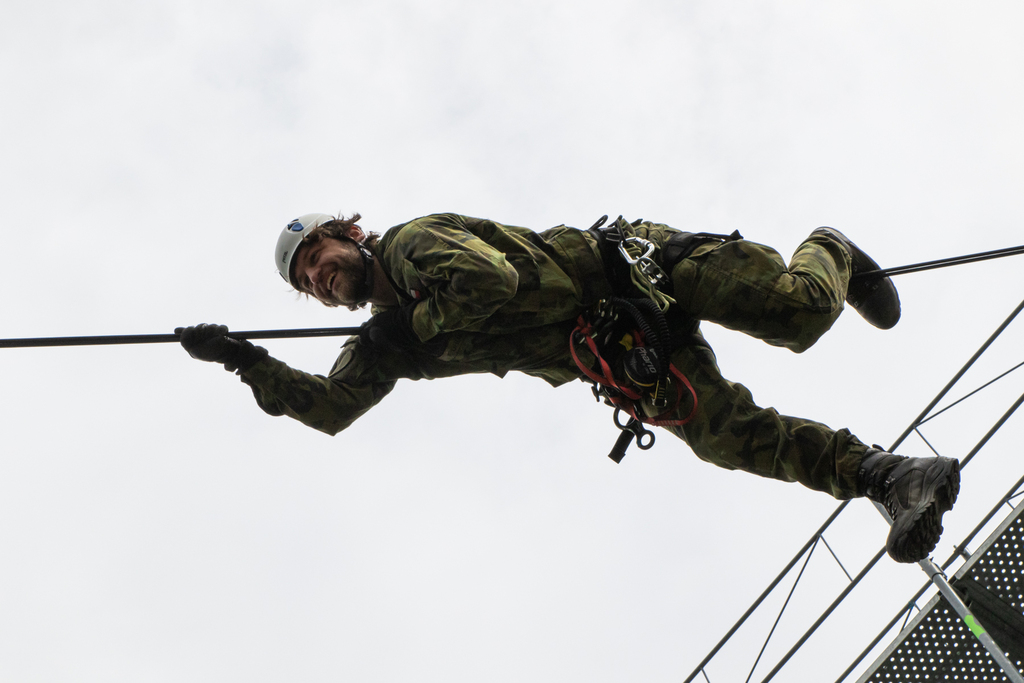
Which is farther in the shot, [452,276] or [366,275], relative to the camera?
[366,275]

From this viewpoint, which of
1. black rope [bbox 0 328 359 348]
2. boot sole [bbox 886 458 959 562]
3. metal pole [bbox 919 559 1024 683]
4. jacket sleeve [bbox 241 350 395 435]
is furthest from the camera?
metal pole [bbox 919 559 1024 683]

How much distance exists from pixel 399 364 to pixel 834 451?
84.6 inches

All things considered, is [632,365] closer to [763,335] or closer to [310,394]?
[763,335]

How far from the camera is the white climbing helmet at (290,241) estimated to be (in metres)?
4.81

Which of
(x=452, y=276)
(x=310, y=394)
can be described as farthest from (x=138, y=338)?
(x=452, y=276)

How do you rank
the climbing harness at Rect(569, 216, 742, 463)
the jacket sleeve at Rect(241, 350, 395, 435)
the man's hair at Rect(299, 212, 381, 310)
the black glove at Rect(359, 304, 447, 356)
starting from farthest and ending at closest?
1. the man's hair at Rect(299, 212, 381, 310)
2. the jacket sleeve at Rect(241, 350, 395, 435)
3. the black glove at Rect(359, 304, 447, 356)
4. the climbing harness at Rect(569, 216, 742, 463)

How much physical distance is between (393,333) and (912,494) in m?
2.38

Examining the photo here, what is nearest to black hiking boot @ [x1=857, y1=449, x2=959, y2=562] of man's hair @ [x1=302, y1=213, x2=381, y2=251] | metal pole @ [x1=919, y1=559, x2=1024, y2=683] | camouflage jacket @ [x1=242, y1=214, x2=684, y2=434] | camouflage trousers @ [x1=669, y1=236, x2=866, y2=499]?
camouflage trousers @ [x1=669, y1=236, x2=866, y2=499]

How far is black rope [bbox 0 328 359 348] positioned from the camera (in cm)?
398

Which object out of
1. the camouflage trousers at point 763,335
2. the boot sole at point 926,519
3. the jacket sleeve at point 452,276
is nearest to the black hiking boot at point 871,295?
the camouflage trousers at point 763,335

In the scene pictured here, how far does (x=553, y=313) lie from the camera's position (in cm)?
449

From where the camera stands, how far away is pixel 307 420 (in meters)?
4.74

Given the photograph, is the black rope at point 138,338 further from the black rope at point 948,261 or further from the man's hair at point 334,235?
the black rope at point 948,261

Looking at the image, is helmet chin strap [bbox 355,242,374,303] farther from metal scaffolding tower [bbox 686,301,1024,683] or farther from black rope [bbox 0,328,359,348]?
metal scaffolding tower [bbox 686,301,1024,683]
